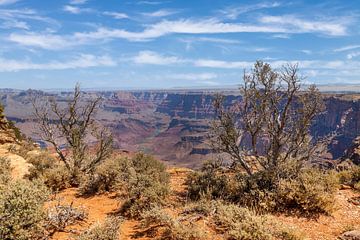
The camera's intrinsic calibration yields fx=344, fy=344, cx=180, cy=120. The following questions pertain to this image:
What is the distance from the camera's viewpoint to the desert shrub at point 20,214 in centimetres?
745

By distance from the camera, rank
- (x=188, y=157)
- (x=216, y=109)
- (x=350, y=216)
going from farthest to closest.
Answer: (x=188, y=157) < (x=216, y=109) < (x=350, y=216)

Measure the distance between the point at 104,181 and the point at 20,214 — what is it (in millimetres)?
7332

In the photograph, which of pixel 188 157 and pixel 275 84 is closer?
pixel 275 84

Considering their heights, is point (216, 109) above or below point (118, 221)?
above

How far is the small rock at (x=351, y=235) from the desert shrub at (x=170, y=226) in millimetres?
3692

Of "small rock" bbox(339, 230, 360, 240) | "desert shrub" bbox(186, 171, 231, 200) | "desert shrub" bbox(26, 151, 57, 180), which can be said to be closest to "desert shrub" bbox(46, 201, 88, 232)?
"desert shrub" bbox(186, 171, 231, 200)

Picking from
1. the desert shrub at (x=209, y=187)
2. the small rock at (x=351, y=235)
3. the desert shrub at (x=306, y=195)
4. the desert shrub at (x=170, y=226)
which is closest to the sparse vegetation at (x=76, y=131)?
the desert shrub at (x=209, y=187)

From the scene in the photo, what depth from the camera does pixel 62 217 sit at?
992 cm

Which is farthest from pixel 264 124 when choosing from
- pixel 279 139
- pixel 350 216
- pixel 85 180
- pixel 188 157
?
pixel 188 157

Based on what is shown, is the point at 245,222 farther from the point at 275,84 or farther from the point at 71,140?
the point at 71,140

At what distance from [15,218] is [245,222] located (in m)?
5.43

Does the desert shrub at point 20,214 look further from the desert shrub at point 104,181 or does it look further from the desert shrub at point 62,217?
the desert shrub at point 104,181

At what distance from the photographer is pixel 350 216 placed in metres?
10.7

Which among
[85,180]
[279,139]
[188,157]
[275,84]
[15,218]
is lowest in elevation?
[188,157]
